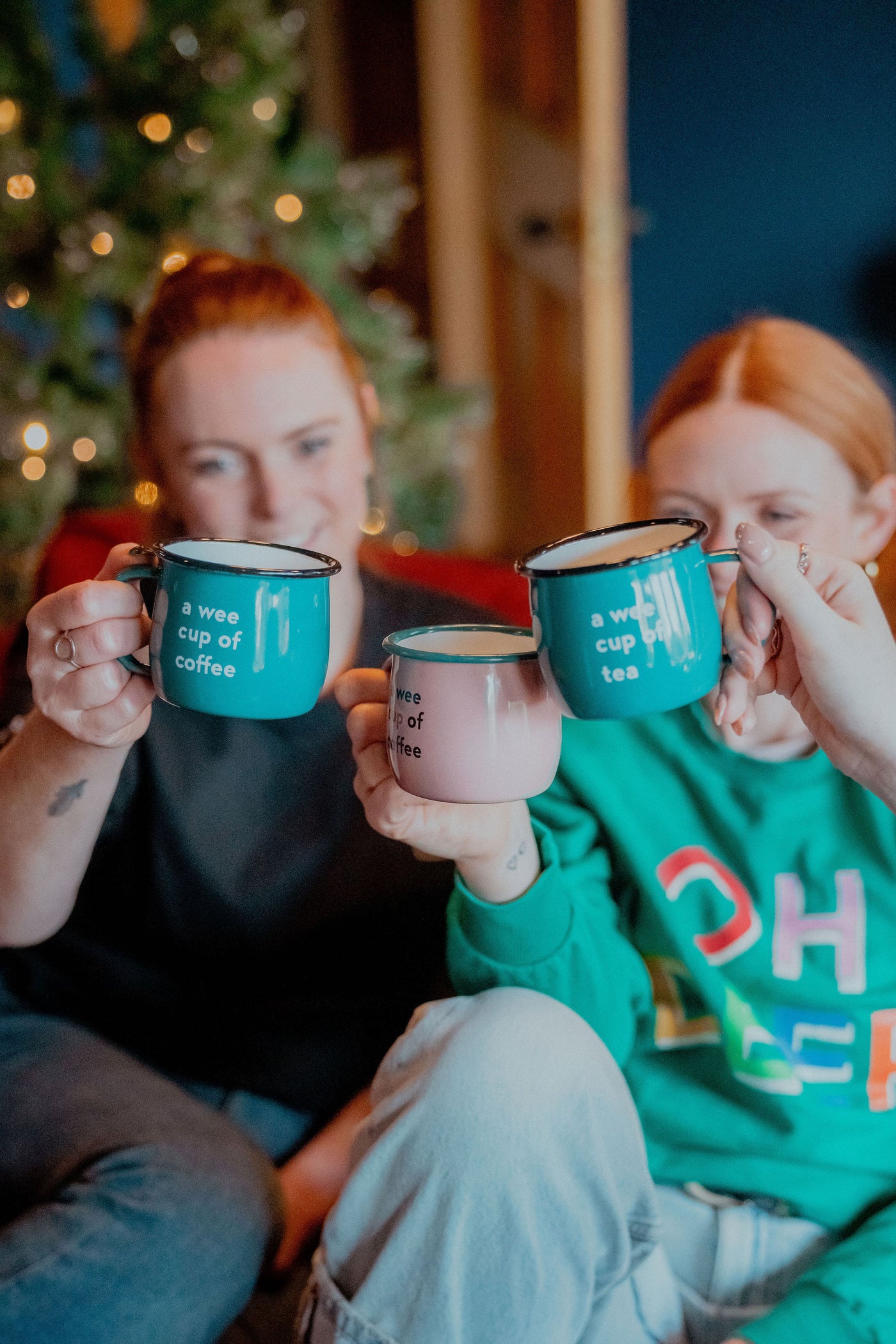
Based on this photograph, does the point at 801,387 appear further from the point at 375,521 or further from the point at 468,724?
the point at 375,521

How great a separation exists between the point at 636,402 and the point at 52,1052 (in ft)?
9.41

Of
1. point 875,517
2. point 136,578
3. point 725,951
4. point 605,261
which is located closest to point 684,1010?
point 725,951

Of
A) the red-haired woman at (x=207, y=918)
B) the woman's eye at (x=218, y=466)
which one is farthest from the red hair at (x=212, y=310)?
the woman's eye at (x=218, y=466)

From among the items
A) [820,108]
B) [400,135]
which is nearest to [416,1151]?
[820,108]

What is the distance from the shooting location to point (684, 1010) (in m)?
0.97

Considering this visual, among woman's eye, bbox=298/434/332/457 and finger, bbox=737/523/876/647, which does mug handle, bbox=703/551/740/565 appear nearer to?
finger, bbox=737/523/876/647

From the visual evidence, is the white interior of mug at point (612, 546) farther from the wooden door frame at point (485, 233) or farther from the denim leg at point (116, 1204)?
the wooden door frame at point (485, 233)

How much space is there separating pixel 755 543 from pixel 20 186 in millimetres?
1925

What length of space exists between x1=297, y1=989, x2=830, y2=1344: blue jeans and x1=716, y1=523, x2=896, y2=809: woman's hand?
29cm

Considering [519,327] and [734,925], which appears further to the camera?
[519,327]

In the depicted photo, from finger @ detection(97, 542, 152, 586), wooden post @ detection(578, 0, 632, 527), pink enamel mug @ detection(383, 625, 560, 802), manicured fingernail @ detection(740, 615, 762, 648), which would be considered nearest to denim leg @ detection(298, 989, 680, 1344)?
pink enamel mug @ detection(383, 625, 560, 802)

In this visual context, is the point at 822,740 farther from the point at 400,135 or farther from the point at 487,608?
the point at 400,135

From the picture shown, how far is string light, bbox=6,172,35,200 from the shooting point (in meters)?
2.08

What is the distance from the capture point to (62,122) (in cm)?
215
